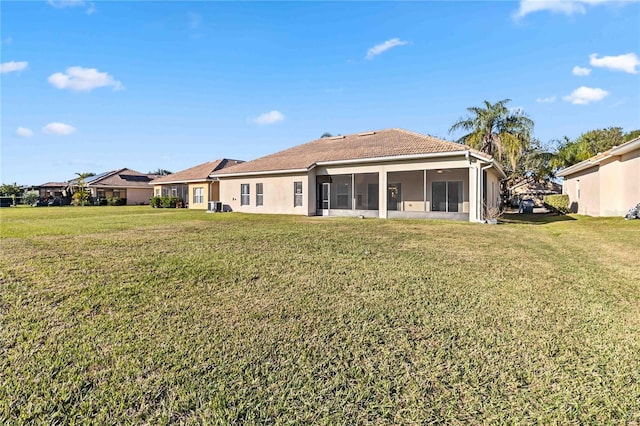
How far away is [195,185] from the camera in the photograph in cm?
3150

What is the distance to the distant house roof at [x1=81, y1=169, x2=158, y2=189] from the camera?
136 ft

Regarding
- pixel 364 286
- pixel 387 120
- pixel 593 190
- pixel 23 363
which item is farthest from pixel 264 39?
pixel 593 190

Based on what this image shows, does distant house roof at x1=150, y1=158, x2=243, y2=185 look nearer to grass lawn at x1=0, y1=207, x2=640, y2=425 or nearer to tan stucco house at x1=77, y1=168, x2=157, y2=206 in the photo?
tan stucco house at x1=77, y1=168, x2=157, y2=206

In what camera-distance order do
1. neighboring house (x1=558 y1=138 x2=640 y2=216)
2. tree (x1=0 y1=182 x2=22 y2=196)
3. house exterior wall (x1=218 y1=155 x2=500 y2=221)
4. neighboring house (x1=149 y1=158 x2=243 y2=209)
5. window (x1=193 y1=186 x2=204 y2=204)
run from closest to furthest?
house exterior wall (x1=218 y1=155 x2=500 y2=221) < neighboring house (x1=558 y1=138 x2=640 y2=216) < neighboring house (x1=149 y1=158 x2=243 y2=209) < window (x1=193 y1=186 x2=204 y2=204) < tree (x1=0 y1=182 x2=22 y2=196)

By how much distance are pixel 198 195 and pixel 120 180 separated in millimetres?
19174

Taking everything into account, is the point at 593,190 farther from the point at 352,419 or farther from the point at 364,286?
the point at 352,419

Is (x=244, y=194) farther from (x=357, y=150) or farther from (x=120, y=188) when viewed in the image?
(x=120, y=188)

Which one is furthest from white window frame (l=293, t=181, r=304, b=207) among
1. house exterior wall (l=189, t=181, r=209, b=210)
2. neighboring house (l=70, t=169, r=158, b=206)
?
neighboring house (l=70, t=169, r=158, b=206)

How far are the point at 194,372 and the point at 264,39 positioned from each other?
16.9 meters

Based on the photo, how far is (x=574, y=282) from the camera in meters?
5.91

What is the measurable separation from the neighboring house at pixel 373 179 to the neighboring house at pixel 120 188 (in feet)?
80.6

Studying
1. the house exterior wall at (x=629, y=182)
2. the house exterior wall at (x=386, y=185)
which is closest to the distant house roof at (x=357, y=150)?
the house exterior wall at (x=386, y=185)

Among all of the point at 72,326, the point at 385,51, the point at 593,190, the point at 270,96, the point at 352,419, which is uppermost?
the point at 385,51

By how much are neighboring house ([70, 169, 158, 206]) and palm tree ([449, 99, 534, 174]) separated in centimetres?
3849
